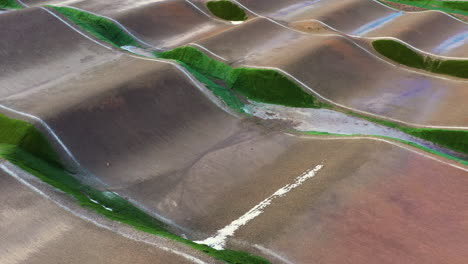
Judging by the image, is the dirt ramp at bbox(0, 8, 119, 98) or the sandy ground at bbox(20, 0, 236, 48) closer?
the dirt ramp at bbox(0, 8, 119, 98)

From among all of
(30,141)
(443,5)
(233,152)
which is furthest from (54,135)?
(443,5)

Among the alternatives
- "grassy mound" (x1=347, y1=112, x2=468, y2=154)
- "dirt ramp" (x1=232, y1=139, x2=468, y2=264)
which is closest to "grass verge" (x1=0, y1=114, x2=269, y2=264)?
"dirt ramp" (x1=232, y1=139, x2=468, y2=264)

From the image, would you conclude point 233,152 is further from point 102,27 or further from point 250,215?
point 102,27

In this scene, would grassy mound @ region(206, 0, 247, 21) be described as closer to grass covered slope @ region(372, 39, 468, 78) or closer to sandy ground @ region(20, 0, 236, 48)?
sandy ground @ region(20, 0, 236, 48)

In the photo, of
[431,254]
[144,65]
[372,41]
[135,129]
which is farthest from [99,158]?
[372,41]

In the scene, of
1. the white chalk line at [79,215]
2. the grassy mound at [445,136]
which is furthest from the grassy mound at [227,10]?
the white chalk line at [79,215]
